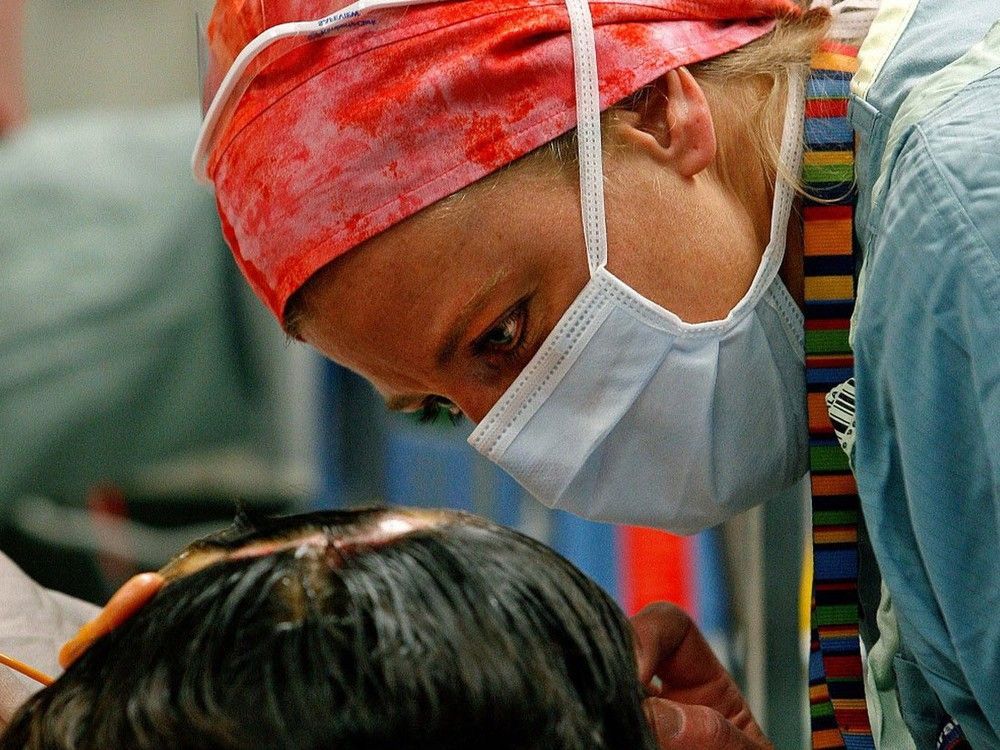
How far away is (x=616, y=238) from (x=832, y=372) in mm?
263

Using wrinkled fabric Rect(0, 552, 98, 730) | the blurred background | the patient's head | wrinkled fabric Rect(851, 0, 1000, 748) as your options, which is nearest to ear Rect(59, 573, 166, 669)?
the patient's head

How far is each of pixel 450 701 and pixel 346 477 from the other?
3025mm

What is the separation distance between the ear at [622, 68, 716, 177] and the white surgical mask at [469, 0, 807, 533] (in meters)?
0.06

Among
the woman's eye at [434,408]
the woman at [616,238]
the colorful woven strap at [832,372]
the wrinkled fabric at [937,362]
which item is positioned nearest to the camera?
the wrinkled fabric at [937,362]

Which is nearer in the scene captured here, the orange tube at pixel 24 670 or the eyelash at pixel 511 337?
the orange tube at pixel 24 670

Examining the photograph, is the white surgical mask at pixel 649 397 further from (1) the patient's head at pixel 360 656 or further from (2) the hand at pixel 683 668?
(1) the patient's head at pixel 360 656

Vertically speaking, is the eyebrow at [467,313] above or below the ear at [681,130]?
below

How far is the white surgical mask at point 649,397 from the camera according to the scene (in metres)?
1.23

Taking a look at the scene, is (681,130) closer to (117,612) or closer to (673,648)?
(673,648)

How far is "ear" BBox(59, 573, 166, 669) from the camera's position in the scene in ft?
2.72

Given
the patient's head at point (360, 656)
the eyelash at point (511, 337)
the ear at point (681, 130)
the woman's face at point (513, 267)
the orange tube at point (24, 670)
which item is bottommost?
the orange tube at point (24, 670)

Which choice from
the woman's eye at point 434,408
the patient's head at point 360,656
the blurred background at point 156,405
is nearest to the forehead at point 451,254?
the woman's eye at point 434,408

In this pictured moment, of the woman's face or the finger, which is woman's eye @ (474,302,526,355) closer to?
the woman's face

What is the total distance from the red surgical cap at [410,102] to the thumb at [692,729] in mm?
523
